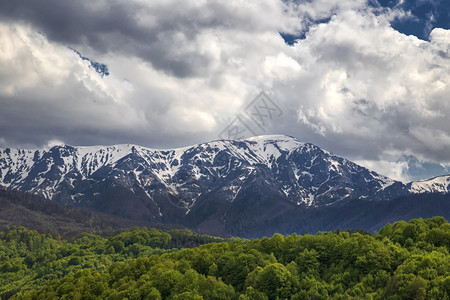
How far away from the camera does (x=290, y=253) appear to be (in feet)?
630

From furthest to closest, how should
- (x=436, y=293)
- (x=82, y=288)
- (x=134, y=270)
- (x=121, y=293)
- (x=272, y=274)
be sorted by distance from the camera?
(x=134, y=270), (x=82, y=288), (x=121, y=293), (x=272, y=274), (x=436, y=293)

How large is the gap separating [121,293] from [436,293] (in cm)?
10629

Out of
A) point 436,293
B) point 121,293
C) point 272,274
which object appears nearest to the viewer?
point 436,293

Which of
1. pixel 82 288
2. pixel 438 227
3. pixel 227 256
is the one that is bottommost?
pixel 82 288

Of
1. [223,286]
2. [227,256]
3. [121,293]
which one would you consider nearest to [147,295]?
[121,293]

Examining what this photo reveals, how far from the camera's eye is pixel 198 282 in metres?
164

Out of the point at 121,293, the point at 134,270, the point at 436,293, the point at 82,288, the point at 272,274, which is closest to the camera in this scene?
the point at 436,293

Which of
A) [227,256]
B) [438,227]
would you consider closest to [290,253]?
[227,256]

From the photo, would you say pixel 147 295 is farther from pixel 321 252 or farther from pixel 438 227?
pixel 438 227

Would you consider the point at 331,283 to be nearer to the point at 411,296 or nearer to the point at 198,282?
the point at 411,296

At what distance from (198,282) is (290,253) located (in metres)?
47.0

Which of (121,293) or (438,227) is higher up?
(438,227)

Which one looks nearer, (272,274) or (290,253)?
(272,274)

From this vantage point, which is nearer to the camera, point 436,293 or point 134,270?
point 436,293
